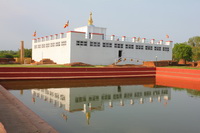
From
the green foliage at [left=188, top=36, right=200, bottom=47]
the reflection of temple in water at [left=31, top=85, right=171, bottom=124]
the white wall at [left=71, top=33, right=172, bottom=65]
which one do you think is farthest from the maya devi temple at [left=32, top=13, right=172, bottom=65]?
the green foliage at [left=188, top=36, right=200, bottom=47]

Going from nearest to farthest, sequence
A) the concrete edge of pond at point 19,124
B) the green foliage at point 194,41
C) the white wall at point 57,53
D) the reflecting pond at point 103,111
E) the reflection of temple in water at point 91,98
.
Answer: the concrete edge of pond at point 19,124, the reflecting pond at point 103,111, the reflection of temple in water at point 91,98, the white wall at point 57,53, the green foliage at point 194,41

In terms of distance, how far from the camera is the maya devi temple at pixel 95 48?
29203mm

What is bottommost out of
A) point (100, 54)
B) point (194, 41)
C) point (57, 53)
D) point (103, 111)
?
point (103, 111)

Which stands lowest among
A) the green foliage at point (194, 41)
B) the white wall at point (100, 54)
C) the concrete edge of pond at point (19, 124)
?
the concrete edge of pond at point (19, 124)

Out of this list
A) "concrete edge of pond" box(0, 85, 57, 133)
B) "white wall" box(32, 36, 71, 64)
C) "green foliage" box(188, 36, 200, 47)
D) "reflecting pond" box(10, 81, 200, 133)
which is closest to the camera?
"concrete edge of pond" box(0, 85, 57, 133)

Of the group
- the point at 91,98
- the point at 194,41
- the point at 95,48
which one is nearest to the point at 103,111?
the point at 91,98

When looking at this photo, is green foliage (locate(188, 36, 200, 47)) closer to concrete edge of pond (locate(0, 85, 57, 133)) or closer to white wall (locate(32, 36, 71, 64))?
white wall (locate(32, 36, 71, 64))

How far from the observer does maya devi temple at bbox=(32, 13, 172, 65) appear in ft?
95.8

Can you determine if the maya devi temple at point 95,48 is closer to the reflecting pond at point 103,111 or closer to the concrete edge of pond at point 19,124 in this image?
the reflecting pond at point 103,111

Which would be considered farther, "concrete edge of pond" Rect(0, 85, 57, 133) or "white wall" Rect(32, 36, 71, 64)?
"white wall" Rect(32, 36, 71, 64)

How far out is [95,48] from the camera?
102 feet

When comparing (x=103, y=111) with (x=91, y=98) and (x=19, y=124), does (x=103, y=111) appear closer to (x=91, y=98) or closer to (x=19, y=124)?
(x=91, y=98)

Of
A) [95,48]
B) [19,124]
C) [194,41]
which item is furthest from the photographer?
[194,41]

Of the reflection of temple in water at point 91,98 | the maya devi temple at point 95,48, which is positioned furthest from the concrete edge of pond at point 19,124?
the maya devi temple at point 95,48
